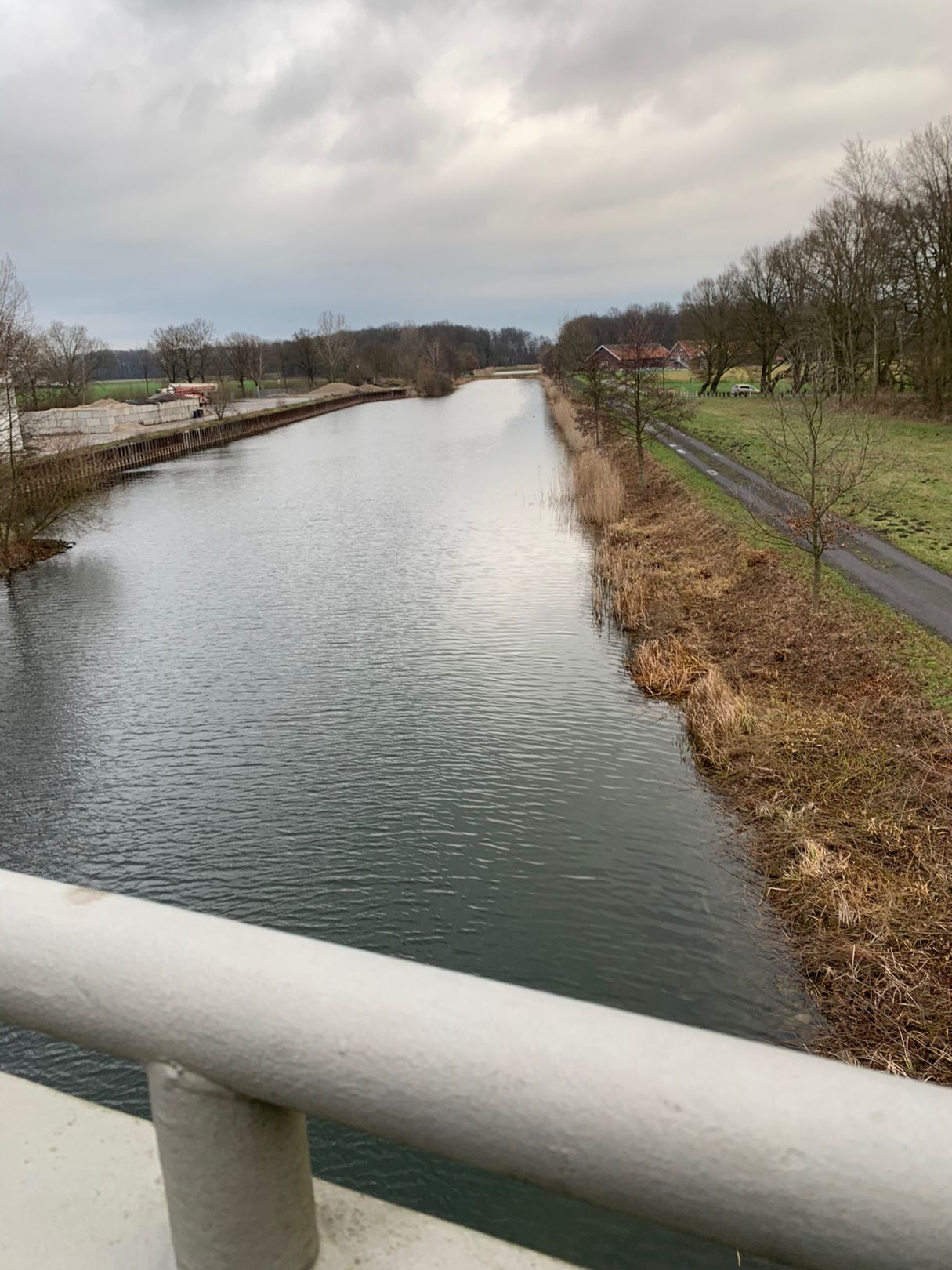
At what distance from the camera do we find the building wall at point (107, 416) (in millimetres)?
49906

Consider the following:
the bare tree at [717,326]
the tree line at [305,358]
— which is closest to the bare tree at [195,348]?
the tree line at [305,358]

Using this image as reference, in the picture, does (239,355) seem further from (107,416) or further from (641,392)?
(641,392)

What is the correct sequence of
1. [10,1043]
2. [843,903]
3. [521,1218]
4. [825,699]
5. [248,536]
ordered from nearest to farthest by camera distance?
[521,1218] < [10,1043] < [843,903] < [825,699] < [248,536]

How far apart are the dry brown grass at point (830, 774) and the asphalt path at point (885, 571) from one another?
90 cm

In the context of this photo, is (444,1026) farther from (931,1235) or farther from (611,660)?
(611,660)

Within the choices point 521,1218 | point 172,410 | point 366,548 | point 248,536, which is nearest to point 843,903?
point 521,1218

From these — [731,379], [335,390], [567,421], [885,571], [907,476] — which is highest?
[335,390]

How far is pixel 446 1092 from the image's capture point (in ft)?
3.13

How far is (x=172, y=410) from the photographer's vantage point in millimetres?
75562

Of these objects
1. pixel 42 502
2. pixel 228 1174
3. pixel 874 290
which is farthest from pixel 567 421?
pixel 228 1174

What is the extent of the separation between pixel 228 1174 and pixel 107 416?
218ft

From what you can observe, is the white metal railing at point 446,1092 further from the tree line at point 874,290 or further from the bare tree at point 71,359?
the bare tree at point 71,359

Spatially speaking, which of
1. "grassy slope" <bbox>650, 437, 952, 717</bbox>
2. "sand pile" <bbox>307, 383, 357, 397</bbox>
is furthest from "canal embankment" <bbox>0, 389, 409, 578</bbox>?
"sand pile" <bbox>307, 383, 357, 397</bbox>

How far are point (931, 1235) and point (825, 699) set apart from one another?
12.2 m
